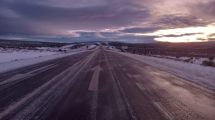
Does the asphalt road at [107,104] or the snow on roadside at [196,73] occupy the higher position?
the asphalt road at [107,104]

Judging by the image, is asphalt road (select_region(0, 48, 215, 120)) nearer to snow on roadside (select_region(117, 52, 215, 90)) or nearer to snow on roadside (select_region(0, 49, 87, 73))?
snow on roadside (select_region(117, 52, 215, 90))

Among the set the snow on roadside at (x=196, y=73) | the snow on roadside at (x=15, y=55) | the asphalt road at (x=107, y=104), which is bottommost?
the snow on roadside at (x=15, y=55)

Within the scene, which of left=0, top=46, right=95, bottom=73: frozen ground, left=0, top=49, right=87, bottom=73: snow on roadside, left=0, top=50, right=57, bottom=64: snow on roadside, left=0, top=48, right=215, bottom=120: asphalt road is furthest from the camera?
left=0, top=50, right=57, bottom=64: snow on roadside

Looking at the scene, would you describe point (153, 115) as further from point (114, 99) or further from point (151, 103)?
point (114, 99)

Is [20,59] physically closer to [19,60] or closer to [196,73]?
[19,60]

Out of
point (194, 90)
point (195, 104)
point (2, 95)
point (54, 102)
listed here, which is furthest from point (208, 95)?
point (2, 95)

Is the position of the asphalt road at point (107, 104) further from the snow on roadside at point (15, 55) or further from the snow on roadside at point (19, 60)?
the snow on roadside at point (15, 55)

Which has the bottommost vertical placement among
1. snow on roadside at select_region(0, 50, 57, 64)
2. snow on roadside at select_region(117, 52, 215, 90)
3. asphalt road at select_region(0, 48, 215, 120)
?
snow on roadside at select_region(0, 50, 57, 64)

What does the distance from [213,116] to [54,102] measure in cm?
389

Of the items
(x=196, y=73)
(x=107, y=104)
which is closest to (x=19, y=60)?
(x=196, y=73)

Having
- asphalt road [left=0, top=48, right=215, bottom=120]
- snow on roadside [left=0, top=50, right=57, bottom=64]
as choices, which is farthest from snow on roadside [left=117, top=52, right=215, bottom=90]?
snow on roadside [left=0, top=50, right=57, bottom=64]

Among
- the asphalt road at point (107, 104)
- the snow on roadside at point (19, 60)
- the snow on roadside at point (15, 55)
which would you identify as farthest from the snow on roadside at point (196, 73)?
the snow on roadside at point (15, 55)

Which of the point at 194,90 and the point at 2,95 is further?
the point at 194,90

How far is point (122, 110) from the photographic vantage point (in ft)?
19.6
